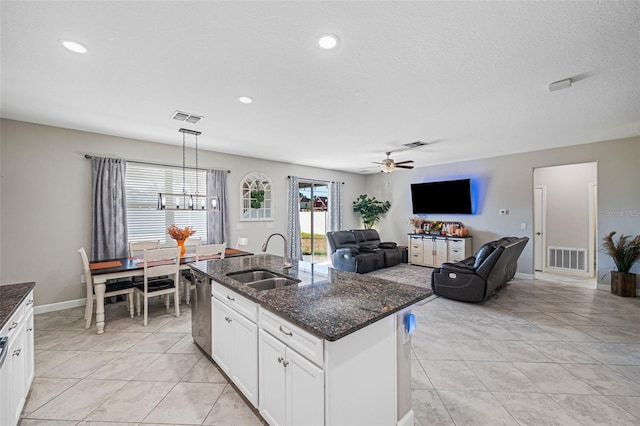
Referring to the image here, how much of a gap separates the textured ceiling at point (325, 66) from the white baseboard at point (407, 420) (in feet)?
8.58

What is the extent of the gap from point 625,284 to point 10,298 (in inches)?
300

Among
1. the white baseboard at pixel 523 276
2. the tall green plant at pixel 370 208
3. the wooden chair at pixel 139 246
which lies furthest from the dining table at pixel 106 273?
the white baseboard at pixel 523 276

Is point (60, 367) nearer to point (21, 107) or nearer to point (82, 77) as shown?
point (82, 77)

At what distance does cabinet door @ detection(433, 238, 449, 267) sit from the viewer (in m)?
6.71

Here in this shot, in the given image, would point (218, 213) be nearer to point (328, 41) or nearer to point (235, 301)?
point (235, 301)

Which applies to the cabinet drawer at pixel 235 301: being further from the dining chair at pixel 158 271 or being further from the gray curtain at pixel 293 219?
the gray curtain at pixel 293 219

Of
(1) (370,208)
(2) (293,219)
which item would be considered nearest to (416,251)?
(1) (370,208)

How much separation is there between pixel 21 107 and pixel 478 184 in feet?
26.6

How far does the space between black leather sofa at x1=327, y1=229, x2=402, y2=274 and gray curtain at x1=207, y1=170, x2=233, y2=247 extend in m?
2.67

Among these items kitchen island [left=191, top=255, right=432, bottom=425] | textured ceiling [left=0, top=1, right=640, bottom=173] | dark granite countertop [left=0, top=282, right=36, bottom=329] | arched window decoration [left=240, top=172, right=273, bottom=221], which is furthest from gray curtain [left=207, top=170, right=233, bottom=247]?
kitchen island [left=191, top=255, right=432, bottom=425]

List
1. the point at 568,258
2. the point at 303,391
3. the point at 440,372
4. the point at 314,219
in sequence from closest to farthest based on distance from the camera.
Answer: the point at 303,391
the point at 440,372
the point at 568,258
the point at 314,219

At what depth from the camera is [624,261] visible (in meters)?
4.54

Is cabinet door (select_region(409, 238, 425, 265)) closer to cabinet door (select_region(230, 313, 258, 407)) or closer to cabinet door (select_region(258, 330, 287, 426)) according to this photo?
cabinet door (select_region(230, 313, 258, 407))

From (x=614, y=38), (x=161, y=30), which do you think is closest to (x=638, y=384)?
(x=614, y=38)
